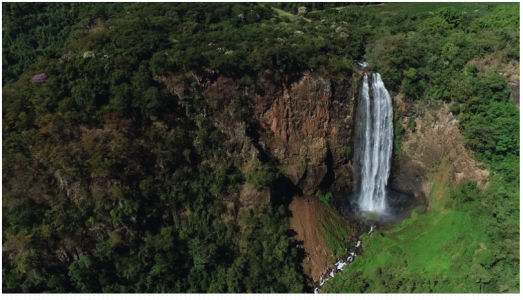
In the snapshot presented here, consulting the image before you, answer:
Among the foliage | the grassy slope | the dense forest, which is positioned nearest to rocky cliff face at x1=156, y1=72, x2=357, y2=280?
the dense forest

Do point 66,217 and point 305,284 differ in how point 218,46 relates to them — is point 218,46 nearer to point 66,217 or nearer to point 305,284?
point 66,217

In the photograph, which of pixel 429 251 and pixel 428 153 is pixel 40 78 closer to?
pixel 429 251

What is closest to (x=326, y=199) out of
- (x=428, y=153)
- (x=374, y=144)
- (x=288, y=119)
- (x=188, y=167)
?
(x=374, y=144)

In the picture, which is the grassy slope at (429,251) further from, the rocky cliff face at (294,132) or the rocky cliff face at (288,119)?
the rocky cliff face at (288,119)

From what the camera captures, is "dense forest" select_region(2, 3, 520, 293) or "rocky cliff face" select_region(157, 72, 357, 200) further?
"rocky cliff face" select_region(157, 72, 357, 200)

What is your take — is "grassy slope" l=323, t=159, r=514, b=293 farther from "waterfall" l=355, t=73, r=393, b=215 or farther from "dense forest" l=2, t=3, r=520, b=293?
"waterfall" l=355, t=73, r=393, b=215

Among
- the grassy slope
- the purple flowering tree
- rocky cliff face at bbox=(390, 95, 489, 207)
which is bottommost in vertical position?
the grassy slope
